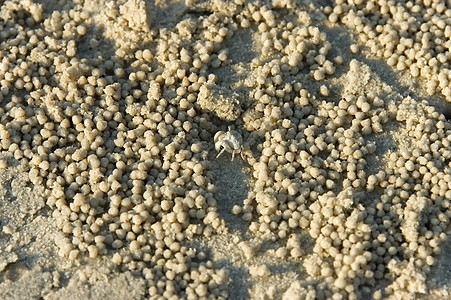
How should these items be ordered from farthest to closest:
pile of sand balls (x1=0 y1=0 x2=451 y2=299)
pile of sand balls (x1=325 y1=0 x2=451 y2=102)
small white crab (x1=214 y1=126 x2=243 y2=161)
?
1. pile of sand balls (x1=325 y1=0 x2=451 y2=102)
2. small white crab (x1=214 y1=126 x2=243 y2=161)
3. pile of sand balls (x1=0 y1=0 x2=451 y2=299)

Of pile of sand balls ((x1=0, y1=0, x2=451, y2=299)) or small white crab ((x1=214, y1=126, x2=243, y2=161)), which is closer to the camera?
pile of sand balls ((x1=0, y1=0, x2=451, y2=299))

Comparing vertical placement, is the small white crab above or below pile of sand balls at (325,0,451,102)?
above

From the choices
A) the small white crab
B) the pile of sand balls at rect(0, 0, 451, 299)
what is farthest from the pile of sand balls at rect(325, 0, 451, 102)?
the small white crab

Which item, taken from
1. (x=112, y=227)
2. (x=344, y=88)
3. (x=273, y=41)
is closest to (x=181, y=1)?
(x=273, y=41)

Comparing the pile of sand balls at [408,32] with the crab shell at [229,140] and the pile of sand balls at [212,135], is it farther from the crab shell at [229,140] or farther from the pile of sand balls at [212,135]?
the crab shell at [229,140]

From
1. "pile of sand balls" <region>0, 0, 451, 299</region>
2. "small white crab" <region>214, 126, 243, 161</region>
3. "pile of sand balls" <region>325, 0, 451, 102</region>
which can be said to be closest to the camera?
"pile of sand balls" <region>0, 0, 451, 299</region>

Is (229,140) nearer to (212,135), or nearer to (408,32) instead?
(212,135)

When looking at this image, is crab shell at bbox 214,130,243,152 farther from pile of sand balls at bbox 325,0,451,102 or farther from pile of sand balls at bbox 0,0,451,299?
pile of sand balls at bbox 325,0,451,102
